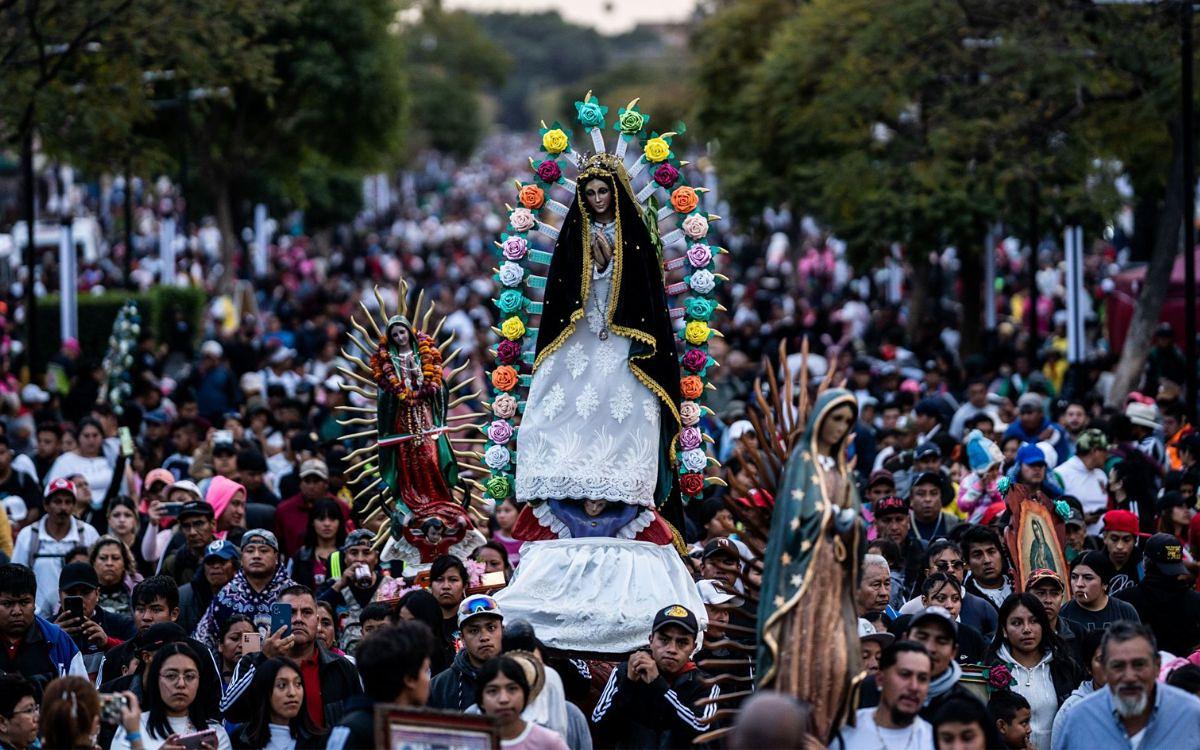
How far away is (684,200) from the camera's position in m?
11.5

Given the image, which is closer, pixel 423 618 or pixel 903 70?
pixel 423 618

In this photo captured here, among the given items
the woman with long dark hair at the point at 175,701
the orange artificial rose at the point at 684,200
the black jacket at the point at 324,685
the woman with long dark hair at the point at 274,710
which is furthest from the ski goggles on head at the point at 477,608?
the orange artificial rose at the point at 684,200

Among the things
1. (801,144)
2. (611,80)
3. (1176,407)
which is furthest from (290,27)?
(611,80)

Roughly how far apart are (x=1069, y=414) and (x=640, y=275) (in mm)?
6437

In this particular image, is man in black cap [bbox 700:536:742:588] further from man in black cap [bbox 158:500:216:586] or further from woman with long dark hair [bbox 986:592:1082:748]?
man in black cap [bbox 158:500:216:586]

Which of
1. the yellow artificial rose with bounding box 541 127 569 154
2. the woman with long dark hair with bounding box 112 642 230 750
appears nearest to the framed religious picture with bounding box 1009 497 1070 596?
the yellow artificial rose with bounding box 541 127 569 154

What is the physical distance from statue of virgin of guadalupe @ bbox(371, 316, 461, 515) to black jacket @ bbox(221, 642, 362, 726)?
3015 mm

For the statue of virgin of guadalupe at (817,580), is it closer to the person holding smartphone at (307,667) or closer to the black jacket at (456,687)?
the black jacket at (456,687)

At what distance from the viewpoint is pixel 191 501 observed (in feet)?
42.5

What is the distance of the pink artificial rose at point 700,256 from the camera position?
11.5 metres

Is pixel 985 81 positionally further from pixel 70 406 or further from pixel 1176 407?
pixel 70 406

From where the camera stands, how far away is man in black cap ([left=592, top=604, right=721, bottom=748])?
920 centimetres

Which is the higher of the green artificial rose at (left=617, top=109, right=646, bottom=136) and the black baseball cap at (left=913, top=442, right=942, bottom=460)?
the green artificial rose at (left=617, top=109, right=646, bottom=136)

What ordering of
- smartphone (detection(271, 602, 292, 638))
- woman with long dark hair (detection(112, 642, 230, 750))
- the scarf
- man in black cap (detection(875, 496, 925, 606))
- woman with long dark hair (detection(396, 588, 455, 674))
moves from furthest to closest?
man in black cap (detection(875, 496, 925, 606)) → woman with long dark hair (detection(396, 588, 455, 674)) → smartphone (detection(271, 602, 292, 638)) → woman with long dark hair (detection(112, 642, 230, 750)) → the scarf
